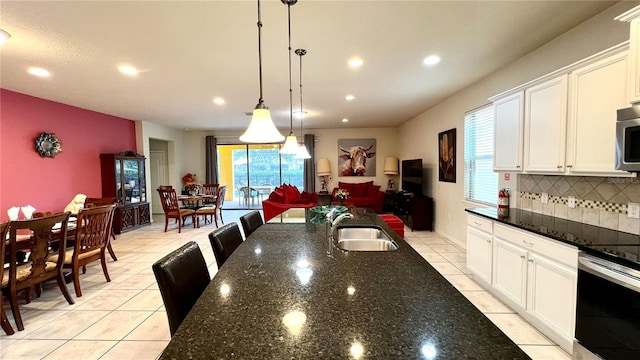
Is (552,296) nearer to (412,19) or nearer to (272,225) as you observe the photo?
(272,225)

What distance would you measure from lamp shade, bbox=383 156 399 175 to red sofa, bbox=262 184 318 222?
2.21 meters

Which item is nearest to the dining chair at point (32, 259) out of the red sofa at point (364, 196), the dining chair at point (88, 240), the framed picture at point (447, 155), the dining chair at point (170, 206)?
the dining chair at point (88, 240)

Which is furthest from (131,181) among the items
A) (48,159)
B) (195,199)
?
(48,159)

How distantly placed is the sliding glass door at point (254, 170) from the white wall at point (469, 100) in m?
3.46

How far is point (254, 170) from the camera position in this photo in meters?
9.07

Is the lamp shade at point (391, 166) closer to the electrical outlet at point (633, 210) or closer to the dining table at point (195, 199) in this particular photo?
the dining table at point (195, 199)

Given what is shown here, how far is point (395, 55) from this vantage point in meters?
3.05

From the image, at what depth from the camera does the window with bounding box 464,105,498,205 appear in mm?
3871

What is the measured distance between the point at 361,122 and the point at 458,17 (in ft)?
17.5

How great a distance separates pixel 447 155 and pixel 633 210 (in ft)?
10.4

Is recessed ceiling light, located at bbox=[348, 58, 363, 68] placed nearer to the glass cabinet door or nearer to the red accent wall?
the red accent wall

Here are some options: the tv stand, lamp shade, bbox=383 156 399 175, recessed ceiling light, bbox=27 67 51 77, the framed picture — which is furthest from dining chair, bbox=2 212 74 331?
lamp shade, bbox=383 156 399 175

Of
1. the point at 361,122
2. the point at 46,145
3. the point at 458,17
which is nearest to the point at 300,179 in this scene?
the point at 361,122

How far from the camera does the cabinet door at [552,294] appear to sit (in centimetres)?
189
